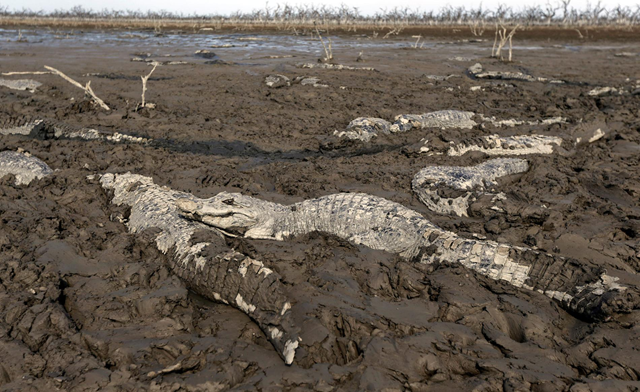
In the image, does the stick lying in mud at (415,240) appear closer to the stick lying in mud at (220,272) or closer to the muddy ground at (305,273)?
the muddy ground at (305,273)

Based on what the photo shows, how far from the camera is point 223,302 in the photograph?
9.61ft

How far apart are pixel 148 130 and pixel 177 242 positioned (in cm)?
390

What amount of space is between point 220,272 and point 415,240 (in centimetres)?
143

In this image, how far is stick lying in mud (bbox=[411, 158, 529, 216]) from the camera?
434cm

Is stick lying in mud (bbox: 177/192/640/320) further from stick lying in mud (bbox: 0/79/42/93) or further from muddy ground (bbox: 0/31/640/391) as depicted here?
stick lying in mud (bbox: 0/79/42/93)

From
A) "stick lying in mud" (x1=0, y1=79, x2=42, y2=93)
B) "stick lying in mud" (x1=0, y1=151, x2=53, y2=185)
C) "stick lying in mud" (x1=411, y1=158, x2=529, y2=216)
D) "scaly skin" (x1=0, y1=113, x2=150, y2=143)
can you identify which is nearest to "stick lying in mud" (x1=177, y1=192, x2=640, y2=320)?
"stick lying in mud" (x1=411, y1=158, x2=529, y2=216)

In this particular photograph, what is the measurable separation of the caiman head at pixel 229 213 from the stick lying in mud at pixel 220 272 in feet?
0.33

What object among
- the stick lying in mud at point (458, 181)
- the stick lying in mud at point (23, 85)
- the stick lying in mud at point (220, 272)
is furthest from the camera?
the stick lying in mud at point (23, 85)

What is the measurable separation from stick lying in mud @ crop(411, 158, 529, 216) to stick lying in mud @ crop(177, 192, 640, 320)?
2.26 ft

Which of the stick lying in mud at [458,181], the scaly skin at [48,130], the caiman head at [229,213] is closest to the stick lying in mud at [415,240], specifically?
the caiman head at [229,213]

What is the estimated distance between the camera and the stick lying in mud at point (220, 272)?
254 cm

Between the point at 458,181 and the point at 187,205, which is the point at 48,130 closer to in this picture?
the point at 187,205

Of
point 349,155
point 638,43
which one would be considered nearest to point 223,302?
point 349,155

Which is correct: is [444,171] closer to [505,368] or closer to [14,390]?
[505,368]
